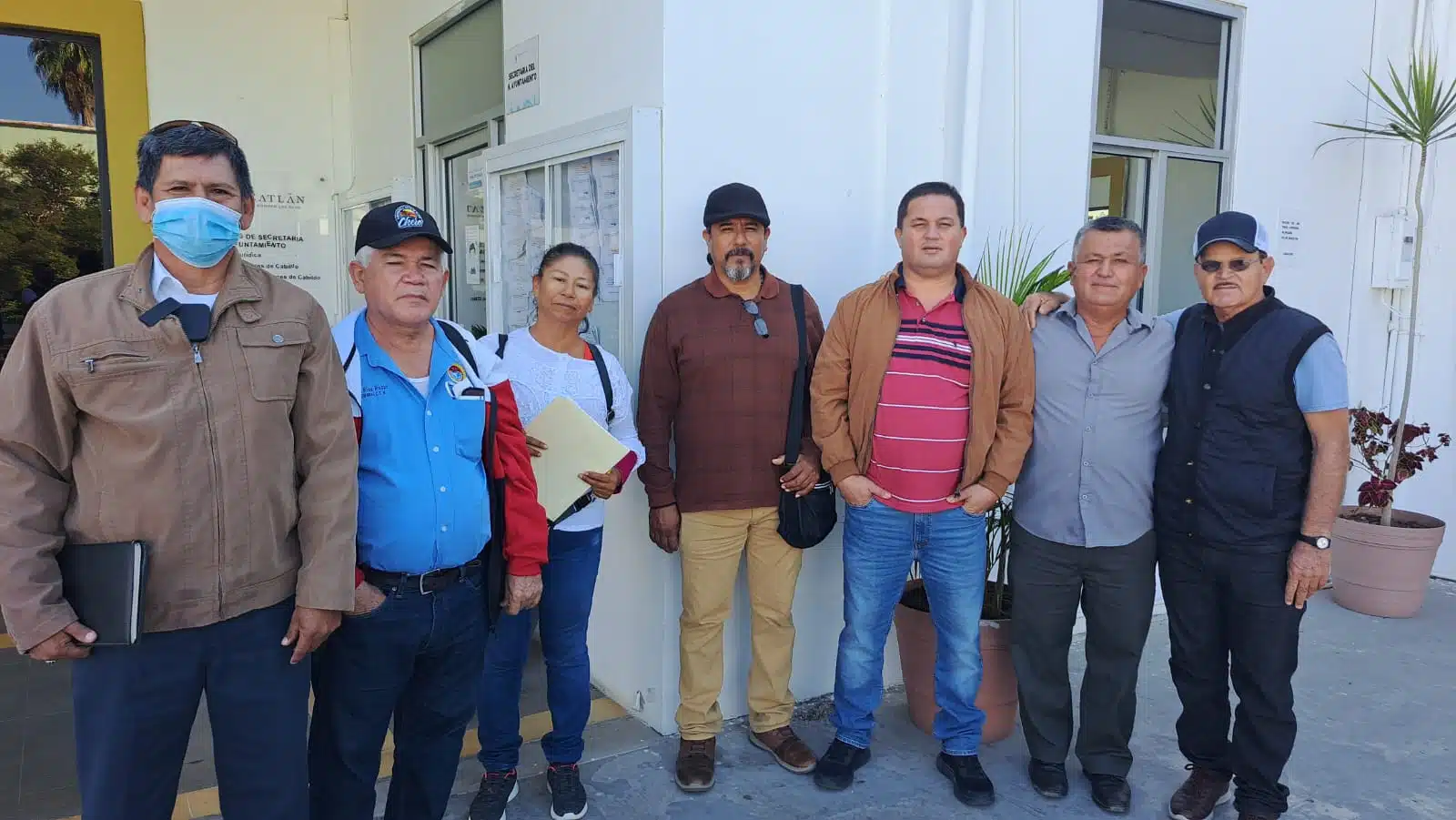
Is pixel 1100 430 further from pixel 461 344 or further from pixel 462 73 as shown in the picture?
pixel 462 73

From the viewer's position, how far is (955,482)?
3012 mm

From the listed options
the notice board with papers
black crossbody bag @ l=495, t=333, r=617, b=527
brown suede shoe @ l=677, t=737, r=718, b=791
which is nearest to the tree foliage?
the notice board with papers

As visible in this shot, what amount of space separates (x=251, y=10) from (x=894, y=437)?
5536 mm

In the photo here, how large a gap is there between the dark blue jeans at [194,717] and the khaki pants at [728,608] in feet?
4.42

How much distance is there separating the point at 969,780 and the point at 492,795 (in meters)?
1.49

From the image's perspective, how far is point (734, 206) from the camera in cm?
296

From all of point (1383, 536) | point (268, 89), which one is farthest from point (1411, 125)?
point (268, 89)

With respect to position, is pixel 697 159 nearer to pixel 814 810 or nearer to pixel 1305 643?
pixel 814 810

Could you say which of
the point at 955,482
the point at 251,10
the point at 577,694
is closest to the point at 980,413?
the point at 955,482

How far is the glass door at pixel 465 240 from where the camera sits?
17.4 ft

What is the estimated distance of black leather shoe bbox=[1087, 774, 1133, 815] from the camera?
2.96m

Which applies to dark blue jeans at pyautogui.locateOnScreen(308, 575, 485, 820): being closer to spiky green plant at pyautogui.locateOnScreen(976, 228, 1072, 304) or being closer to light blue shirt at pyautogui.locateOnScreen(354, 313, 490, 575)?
light blue shirt at pyautogui.locateOnScreen(354, 313, 490, 575)

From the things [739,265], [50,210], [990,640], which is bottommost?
[990,640]

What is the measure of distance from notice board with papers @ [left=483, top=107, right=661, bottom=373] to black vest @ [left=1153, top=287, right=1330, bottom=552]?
180 centimetres
